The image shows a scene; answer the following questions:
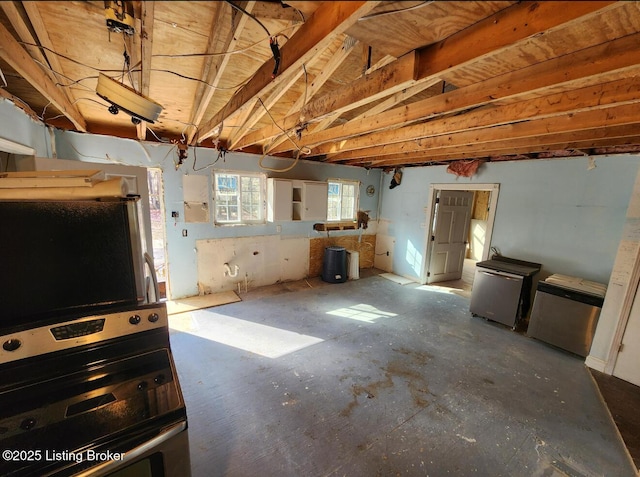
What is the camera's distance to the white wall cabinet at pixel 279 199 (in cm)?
456

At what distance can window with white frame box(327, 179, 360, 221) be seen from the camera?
568cm

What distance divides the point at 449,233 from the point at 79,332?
5564 millimetres

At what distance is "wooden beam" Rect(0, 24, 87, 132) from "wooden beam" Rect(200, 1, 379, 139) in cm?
122

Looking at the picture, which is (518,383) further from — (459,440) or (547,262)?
(547,262)

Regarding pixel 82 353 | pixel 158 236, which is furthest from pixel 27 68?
pixel 158 236

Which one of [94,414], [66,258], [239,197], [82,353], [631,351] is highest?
[239,197]

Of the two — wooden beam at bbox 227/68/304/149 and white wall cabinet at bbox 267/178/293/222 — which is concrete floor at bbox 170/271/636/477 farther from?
wooden beam at bbox 227/68/304/149

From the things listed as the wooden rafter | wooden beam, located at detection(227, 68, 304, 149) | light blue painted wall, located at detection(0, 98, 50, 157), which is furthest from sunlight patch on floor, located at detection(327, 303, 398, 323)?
light blue painted wall, located at detection(0, 98, 50, 157)

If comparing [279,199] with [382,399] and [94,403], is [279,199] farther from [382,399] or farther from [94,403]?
[94,403]

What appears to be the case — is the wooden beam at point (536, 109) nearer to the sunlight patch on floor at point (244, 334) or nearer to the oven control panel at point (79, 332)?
the sunlight patch on floor at point (244, 334)

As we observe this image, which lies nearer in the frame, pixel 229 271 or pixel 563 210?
pixel 563 210

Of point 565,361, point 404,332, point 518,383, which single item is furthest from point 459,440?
point 565,361

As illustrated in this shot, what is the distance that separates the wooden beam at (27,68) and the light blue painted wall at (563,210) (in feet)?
17.2

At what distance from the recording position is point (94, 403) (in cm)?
104
